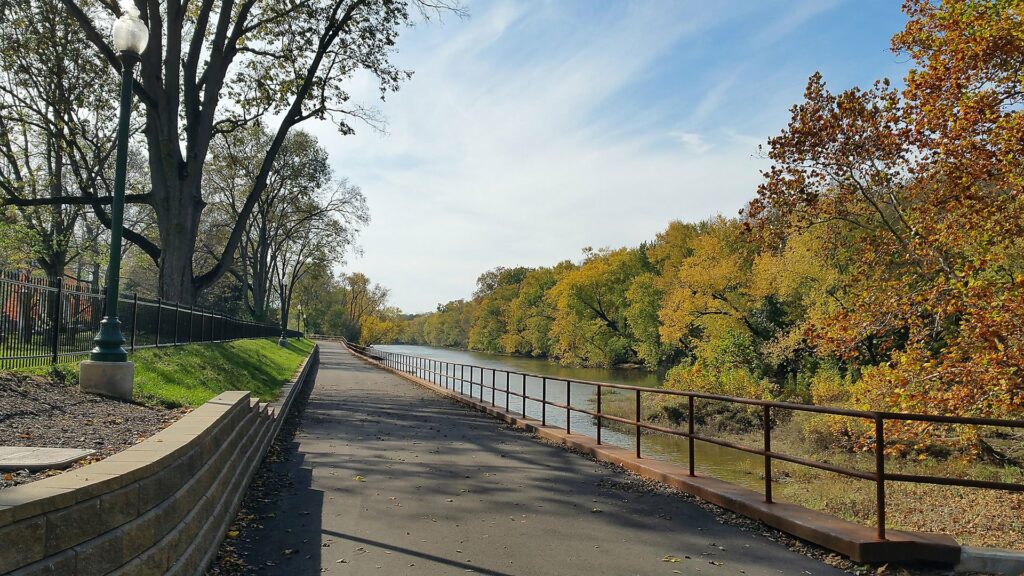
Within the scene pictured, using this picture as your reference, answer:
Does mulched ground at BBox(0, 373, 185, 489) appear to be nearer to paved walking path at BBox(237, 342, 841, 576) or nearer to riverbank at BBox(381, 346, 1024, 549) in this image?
paved walking path at BBox(237, 342, 841, 576)

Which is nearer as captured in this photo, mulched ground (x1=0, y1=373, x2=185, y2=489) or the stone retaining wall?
the stone retaining wall

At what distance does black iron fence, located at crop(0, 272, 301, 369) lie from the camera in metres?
9.15

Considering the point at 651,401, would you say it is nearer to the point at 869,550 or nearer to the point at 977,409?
the point at 977,409

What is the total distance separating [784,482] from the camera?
1477 cm

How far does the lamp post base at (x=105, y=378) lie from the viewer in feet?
27.9

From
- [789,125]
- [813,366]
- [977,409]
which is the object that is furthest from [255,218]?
[977,409]

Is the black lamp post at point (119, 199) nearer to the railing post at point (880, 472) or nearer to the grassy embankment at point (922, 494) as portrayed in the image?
the railing post at point (880, 472)

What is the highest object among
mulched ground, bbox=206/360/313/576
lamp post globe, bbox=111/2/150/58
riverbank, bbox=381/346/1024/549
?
lamp post globe, bbox=111/2/150/58

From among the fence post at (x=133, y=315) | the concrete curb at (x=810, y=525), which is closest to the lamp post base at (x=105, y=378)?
the fence post at (x=133, y=315)

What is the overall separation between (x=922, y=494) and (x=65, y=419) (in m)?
14.0

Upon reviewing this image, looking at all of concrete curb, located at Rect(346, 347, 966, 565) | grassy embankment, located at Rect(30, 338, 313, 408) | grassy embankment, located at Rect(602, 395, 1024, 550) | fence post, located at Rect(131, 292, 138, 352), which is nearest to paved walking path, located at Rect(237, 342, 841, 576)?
concrete curb, located at Rect(346, 347, 966, 565)

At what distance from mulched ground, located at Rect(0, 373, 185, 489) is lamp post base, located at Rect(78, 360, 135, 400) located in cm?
16

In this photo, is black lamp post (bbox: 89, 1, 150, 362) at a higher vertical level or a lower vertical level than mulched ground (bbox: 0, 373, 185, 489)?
higher

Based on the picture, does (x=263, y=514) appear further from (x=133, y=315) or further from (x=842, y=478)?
(x=842, y=478)
